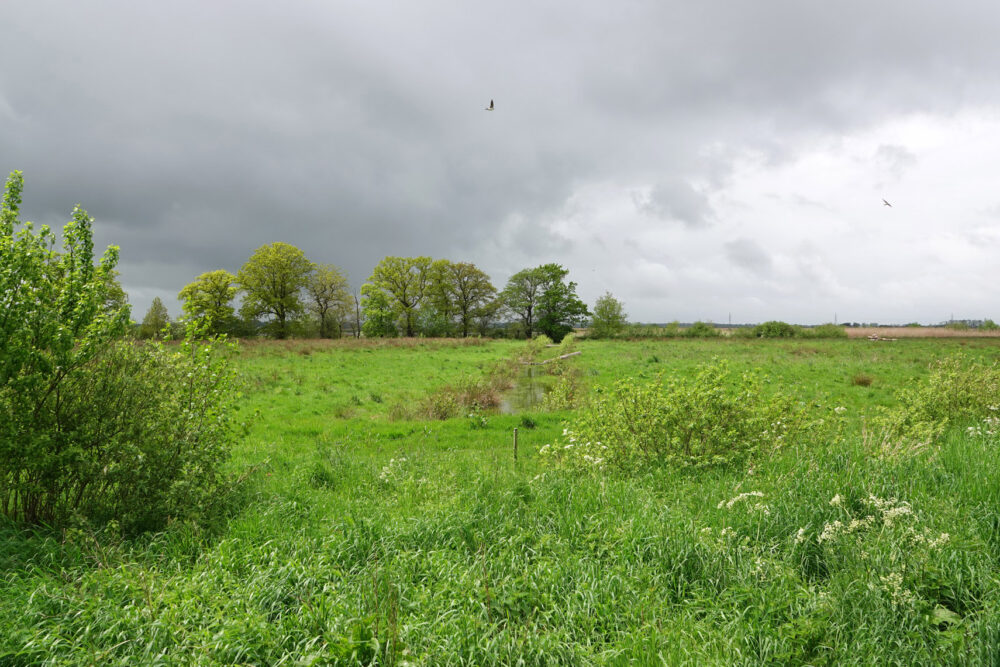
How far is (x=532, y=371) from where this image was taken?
2936 cm

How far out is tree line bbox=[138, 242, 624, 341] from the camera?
55.1m

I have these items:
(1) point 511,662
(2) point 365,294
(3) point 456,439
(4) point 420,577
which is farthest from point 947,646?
(2) point 365,294

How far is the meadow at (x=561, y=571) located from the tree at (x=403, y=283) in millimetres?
60845

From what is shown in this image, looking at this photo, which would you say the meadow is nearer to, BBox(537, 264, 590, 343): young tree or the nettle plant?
the nettle plant

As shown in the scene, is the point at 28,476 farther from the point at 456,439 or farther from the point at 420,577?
the point at 456,439

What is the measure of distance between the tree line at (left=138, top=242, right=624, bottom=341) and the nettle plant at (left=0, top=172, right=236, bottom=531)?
4421 cm

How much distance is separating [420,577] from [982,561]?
16.2ft

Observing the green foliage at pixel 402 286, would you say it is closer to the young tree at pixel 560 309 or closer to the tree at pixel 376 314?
the tree at pixel 376 314

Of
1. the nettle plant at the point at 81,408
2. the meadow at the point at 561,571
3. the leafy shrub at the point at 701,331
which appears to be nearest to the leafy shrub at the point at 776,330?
the leafy shrub at the point at 701,331

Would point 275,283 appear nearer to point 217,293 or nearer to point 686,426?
point 217,293

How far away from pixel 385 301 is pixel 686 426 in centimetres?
6328

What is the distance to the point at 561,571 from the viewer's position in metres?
4.34

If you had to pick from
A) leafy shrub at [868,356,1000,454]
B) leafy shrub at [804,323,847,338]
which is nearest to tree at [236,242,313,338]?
leafy shrub at [868,356,1000,454]

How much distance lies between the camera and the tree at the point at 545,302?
76.2m
